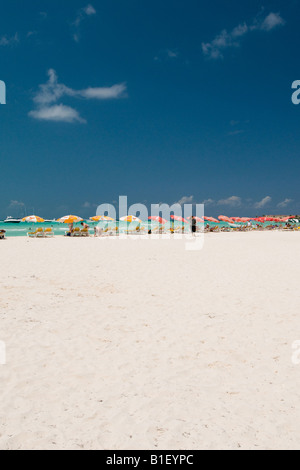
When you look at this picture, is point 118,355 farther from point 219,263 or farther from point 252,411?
point 219,263

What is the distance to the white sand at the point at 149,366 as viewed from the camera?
9.52 feet

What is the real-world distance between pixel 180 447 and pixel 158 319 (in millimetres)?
3140

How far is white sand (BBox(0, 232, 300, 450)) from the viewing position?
290 cm

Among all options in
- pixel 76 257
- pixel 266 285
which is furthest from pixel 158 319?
pixel 76 257

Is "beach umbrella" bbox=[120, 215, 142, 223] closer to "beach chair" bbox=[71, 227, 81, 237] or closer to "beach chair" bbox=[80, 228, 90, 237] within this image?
"beach chair" bbox=[80, 228, 90, 237]

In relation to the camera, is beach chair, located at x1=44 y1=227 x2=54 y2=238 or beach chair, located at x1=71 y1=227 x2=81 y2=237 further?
beach chair, located at x1=71 y1=227 x2=81 y2=237

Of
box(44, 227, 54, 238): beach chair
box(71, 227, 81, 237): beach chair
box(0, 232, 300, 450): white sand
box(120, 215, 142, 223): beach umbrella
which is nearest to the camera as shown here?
box(0, 232, 300, 450): white sand

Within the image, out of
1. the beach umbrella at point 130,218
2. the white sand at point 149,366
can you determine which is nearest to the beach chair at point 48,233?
the beach umbrella at point 130,218

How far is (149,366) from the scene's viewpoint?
4105mm

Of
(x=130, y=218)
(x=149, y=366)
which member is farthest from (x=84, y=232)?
(x=149, y=366)

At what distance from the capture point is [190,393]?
3.51m

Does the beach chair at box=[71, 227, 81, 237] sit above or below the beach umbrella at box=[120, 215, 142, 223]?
below

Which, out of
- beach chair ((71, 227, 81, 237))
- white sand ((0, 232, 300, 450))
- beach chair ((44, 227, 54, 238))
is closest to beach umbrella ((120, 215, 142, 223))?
beach chair ((71, 227, 81, 237))

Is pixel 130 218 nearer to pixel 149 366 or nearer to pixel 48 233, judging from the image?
pixel 48 233
